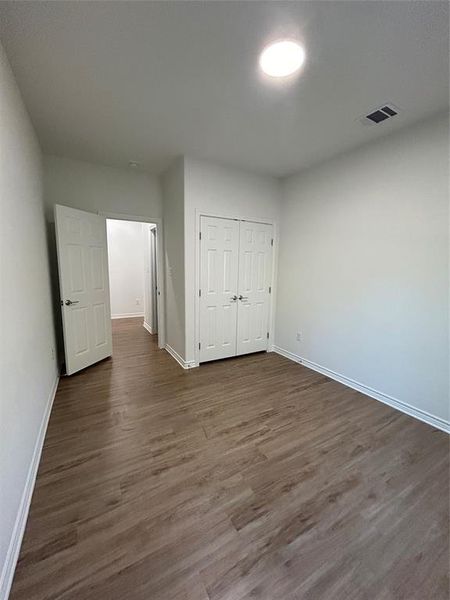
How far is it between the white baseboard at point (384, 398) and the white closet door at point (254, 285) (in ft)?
2.33

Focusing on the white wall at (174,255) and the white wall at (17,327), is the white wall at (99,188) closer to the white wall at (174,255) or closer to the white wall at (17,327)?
the white wall at (174,255)

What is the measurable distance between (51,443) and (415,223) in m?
3.60

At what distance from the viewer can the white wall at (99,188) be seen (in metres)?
3.14

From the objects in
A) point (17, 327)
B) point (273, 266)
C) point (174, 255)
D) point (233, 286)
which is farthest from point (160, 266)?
point (17, 327)

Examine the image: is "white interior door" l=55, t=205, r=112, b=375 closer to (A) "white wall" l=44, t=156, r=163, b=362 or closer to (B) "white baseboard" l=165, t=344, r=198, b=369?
(A) "white wall" l=44, t=156, r=163, b=362

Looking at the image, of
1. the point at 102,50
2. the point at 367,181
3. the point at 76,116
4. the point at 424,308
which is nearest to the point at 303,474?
the point at 424,308

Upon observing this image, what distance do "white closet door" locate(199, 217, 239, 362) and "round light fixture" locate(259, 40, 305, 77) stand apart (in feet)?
5.71

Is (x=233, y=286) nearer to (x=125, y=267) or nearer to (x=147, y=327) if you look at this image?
(x=147, y=327)

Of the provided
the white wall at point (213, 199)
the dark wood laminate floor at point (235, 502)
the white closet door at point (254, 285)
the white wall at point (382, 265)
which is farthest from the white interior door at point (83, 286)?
the white wall at point (382, 265)

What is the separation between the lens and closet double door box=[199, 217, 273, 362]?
333cm

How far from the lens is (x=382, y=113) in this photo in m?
2.09

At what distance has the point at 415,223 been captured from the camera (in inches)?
90.4

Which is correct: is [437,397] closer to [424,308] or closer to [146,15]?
[424,308]

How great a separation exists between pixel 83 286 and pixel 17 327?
1806 mm
